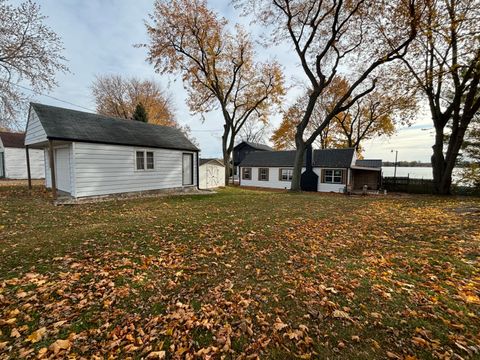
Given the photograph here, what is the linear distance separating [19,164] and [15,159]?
1.80 feet

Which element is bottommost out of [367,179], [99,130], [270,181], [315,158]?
[270,181]

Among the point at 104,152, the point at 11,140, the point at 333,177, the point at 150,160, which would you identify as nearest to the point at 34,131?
the point at 104,152

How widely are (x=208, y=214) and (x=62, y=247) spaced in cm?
426

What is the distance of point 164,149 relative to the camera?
13570 millimetres

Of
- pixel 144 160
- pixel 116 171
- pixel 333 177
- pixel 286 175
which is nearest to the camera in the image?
pixel 116 171

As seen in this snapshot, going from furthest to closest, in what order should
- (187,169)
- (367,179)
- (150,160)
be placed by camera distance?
(367,179) → (187,169) → (150,160)

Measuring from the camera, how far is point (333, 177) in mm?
22062

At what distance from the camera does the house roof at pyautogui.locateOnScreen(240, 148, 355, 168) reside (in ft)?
71.0

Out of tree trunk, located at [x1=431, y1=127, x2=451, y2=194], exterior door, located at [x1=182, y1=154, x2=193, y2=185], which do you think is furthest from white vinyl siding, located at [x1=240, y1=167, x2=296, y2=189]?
exterior door, located at [x1=182, y1=154, x2=193, y2=185]

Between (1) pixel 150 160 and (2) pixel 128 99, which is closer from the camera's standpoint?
(1) pixel 150 160

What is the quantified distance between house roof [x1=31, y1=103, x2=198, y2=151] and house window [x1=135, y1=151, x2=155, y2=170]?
1.72 ft

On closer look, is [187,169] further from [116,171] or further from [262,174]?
[262,174]

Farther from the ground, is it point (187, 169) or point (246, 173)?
point (187, 169)

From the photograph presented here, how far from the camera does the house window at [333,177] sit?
71.3 feet
